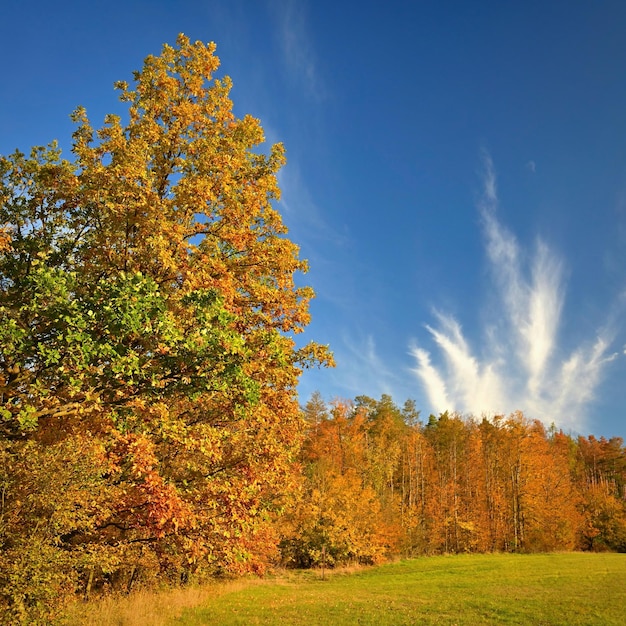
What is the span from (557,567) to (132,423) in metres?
39.2

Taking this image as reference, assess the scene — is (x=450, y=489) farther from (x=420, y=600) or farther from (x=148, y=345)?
(x=148, y=345)

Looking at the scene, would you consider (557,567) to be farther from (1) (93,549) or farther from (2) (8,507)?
(2) (8,507)

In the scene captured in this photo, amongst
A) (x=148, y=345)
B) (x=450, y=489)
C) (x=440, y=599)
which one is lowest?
(x=440, y=599)

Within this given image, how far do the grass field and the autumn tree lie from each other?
528cm

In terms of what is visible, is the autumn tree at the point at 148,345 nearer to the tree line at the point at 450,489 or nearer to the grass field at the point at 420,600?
the grass field at the point at 420,600

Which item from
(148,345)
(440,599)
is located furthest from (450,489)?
(148,345)

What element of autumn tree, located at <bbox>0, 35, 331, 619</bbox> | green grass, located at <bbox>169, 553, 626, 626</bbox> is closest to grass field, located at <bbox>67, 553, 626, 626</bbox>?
green grass, located at <bbox>169, 553, 626, 626</bbox>

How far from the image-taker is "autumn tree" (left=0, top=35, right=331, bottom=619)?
7.72m

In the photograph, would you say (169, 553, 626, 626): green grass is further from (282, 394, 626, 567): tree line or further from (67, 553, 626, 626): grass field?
(282, 394, 626, 567): tree line

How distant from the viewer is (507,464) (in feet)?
198

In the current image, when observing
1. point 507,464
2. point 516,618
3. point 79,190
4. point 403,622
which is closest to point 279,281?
point 79,190

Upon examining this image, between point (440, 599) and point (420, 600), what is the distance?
3.37ft

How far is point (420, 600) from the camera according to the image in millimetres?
22578

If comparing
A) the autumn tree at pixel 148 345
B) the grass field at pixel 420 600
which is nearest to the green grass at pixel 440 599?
the grass field at pixel 420 600
